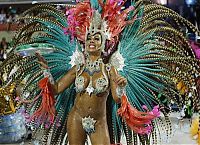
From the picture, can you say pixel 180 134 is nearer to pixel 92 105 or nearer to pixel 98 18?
pixel 92 105

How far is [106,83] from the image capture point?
2404 mm

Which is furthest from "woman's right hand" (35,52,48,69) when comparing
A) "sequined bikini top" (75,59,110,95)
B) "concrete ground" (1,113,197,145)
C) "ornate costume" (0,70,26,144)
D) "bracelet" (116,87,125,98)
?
"concrete ground" (1,113,197,145)

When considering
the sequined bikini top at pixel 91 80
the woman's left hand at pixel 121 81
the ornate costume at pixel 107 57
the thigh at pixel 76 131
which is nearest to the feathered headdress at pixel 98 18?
the ornate costume at pixel 107 57

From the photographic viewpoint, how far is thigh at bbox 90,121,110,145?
2428 mm

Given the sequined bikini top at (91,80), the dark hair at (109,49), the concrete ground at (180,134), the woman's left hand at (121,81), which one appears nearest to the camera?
the woman's left hand at (121,81)

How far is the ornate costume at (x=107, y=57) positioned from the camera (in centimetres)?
246

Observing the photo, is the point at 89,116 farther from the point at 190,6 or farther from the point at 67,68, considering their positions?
the point at 190,6

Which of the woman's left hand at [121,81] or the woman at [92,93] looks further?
the woman at [92,93]

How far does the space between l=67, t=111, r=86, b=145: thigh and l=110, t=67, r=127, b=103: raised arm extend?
0.27 meters

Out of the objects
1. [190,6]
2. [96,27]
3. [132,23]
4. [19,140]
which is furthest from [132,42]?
[190,6]

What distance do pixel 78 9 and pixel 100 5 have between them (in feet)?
0.51

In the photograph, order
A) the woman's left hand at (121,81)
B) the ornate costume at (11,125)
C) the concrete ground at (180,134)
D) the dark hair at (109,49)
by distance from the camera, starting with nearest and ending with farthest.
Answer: the woman's left hand at (121,81), the dark hair at (109,49), the ornate costume at (11,125), the concrete ground at (180,134)

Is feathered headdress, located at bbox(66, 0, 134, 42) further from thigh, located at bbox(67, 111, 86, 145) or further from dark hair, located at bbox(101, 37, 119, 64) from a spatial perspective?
thigh, located at bbox(67, 111, 86, 145)

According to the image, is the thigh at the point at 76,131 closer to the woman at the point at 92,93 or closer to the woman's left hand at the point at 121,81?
the woman at the point at 92,93
